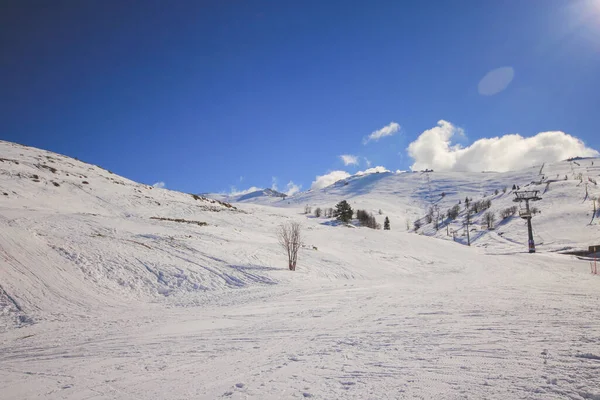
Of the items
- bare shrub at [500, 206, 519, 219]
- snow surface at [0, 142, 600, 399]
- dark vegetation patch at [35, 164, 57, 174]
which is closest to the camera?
snow surface at [0, 142, 600, 399]

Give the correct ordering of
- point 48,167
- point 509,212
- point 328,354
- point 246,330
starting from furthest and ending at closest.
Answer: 1. point 509,212
2. point 48,167
3. point 246,330
4. point 328,354

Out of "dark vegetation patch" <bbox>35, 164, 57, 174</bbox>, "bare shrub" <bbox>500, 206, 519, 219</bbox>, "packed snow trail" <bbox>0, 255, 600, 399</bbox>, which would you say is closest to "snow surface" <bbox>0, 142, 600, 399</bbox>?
"packed snow trail" <bbox>0, 255, 600, 399</bbox>

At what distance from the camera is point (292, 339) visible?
6.84 meters

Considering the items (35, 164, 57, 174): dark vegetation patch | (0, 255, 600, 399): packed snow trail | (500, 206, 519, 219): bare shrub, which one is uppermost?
(35, 164, 57, 174): dark vegetation patch

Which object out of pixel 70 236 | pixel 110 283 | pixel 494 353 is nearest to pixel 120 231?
pixel 70 236

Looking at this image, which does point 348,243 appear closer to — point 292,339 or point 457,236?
point 292,339

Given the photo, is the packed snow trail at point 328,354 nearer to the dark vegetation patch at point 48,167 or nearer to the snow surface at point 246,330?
the snow surface at point 246,330

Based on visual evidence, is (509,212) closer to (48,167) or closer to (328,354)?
(328,354)

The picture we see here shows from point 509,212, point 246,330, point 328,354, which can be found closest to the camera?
point 328,354

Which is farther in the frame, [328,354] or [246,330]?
[246,330]

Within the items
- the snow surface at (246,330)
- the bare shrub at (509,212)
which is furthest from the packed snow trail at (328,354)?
the bare shrub at (509,212)

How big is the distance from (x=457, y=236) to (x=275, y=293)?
95001mm

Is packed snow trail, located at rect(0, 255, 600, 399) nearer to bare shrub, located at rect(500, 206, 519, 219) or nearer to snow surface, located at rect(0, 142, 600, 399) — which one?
snow surface, located at rect(0, 142, 600, 399)

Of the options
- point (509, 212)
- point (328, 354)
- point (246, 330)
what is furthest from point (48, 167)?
point (509, 212)
